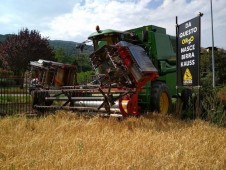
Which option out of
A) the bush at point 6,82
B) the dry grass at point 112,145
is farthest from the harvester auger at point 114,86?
the bush at point 6,82

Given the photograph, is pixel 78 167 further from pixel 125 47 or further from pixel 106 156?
pixel 125 47

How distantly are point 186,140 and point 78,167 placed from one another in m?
2.08

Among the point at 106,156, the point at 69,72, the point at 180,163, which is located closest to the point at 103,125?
the point at 106,156

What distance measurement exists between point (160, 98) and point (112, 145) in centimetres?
418

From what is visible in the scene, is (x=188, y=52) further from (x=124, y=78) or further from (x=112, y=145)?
(x=112, y=145)

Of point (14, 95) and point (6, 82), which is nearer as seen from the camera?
point (6, 82)

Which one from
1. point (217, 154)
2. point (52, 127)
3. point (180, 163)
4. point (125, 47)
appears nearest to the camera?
point (180, 163)

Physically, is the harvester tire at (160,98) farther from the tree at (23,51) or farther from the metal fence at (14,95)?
the tree at (23,51)

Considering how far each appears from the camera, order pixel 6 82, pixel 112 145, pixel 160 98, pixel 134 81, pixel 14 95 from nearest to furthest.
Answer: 1. pixel 112 145
2. pixel 134 81
3. pixel 160 98
4. pixel 6 82
5. pixel 14 95

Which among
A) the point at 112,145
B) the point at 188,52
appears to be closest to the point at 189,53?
the point at 188,52

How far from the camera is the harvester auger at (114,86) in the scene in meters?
7.25

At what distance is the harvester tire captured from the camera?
8.49 meters

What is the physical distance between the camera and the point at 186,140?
5.12 meters

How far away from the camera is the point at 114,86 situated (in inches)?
307
